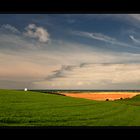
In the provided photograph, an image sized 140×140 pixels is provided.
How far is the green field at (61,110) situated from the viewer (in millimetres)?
4920

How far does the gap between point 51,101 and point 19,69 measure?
3.67m

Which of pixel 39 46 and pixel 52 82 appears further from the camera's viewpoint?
pixel 39 46

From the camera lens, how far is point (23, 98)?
24.0ft

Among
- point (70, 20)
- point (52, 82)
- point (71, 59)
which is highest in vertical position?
point (70, 20)

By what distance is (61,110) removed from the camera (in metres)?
6.05

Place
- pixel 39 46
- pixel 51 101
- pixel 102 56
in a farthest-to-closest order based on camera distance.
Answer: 1. pixel 51 101
2. pixel 39 46
3. pixel 102 56

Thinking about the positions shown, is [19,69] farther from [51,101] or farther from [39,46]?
[51,101]

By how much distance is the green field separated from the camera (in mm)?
4920

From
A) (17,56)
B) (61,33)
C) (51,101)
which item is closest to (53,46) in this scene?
(61,33)

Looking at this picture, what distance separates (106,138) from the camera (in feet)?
8.10
